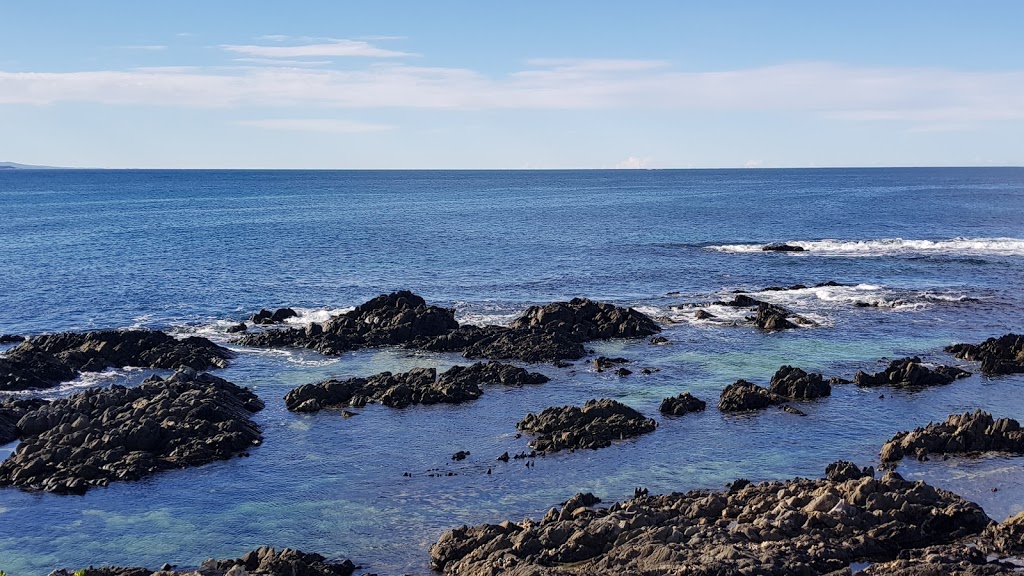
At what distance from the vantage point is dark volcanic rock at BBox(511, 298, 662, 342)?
216 feet

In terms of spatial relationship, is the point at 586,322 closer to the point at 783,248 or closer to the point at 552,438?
the point at 552,438

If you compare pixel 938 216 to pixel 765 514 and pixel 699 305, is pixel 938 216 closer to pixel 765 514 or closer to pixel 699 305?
pixel 699 305

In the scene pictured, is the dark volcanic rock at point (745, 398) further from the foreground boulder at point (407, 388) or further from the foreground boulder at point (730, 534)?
the foreground boulder at point (730, 534)

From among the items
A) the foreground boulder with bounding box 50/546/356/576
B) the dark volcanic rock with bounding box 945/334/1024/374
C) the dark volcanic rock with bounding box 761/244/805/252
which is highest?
the dark volcanic rock with bounding box 761/244/805/252

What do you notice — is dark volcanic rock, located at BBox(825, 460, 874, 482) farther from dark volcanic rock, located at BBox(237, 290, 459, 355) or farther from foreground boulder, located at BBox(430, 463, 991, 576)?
dark volcanic rock, located at BBox(237, 290, 459, 355)

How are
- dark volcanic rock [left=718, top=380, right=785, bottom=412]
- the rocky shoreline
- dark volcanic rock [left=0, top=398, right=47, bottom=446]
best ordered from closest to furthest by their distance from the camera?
the rocky shoreline
dark volcanic rock [left=0, top=398, right=47, bottom=446]
dark volcanic rock [left=718, top=380, right=785, bottom=412]

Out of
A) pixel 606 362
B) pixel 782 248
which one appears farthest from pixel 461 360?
pixel 782 248

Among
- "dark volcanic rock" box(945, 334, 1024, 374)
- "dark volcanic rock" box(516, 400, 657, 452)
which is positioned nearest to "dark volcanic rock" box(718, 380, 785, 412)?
"dark volcanic rock" box(516, 400, 657, 452)

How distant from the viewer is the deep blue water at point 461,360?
36.4 meters

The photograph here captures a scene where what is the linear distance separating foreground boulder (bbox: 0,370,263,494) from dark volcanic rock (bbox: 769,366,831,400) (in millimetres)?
28460

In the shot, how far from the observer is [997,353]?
58219 mm

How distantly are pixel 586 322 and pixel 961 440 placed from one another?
99.8ft

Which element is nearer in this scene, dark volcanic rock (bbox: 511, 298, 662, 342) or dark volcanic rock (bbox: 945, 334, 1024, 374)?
dark volcanic rock (bbox: 945, 334, 1024, 374)

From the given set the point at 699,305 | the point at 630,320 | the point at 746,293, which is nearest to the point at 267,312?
the point at 630,320
